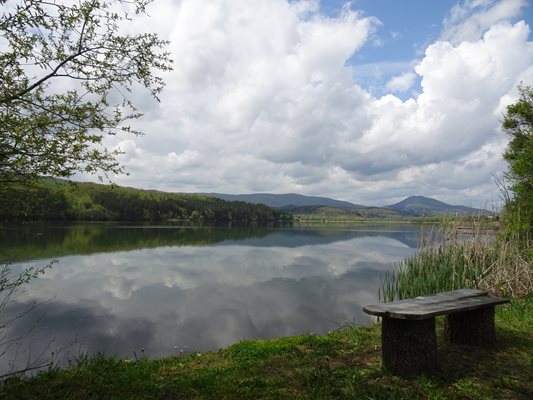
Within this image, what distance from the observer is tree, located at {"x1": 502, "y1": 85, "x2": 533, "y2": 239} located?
14.1 metres

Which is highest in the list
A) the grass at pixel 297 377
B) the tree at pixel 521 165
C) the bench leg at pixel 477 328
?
the tree at pixel 521 165

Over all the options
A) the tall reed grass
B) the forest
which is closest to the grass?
the tall reed grass

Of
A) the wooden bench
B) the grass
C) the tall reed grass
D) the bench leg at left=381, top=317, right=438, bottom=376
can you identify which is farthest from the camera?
the tall reed grass

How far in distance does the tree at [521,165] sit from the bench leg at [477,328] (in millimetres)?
8476

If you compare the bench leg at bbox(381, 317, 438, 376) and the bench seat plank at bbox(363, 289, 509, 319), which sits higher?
the bench seat plank at bbox(363, 289, 509, 319)

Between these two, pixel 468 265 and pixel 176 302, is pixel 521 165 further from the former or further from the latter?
pixel 176 302

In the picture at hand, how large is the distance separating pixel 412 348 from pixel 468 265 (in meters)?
7.86

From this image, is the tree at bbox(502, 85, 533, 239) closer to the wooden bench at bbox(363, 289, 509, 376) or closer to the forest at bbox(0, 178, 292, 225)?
the wooden bench at bbox(363, 289, 509, 376)

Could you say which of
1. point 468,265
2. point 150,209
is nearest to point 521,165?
point 468,265

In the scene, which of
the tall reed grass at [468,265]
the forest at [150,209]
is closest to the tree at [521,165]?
the tall reed grass at [468,265]

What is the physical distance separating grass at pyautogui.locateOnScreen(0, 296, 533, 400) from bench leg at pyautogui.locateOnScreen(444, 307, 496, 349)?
0.19 metres

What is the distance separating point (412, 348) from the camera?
504 cm

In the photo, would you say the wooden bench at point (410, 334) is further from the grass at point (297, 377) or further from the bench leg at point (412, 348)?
the grass at point (297, 377)

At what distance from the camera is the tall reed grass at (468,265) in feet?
35.0
